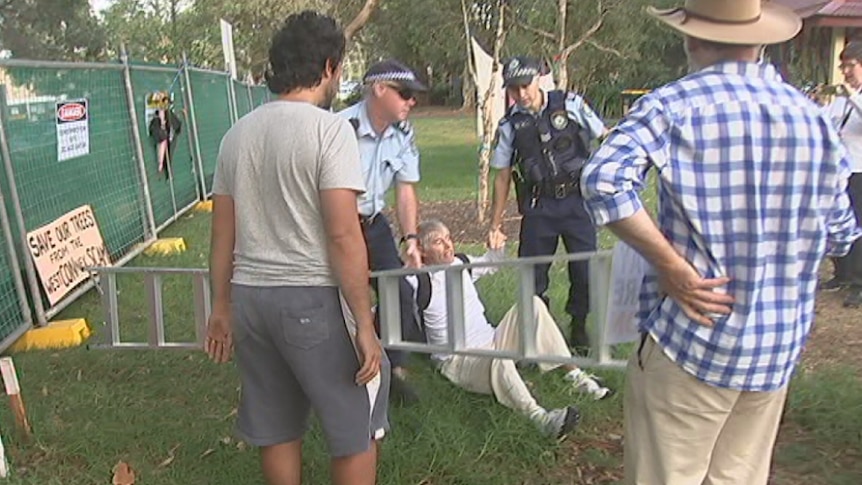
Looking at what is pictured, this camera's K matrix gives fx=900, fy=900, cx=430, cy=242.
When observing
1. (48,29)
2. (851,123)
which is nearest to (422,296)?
(851,123)

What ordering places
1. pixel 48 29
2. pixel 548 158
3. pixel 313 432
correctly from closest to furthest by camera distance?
pixel 313 432 < pixel 548 158 < pixel 48 29

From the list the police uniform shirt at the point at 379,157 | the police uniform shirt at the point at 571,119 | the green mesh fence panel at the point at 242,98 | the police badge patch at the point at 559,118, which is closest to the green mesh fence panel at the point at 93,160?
the police uniform shirt at the point at 379,157

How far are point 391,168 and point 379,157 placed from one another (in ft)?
0.30

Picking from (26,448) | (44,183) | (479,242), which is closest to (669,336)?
(26,448)

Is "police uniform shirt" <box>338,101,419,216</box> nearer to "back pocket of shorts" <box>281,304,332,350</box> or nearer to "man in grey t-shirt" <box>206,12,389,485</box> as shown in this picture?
"man in grey t-shirt" <box>206,12,389,485</box>

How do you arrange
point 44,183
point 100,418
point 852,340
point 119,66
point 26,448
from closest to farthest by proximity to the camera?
point 26,448
point 100,418
point 852,340
point 44,183
point 119,66

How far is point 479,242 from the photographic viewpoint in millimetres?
8875

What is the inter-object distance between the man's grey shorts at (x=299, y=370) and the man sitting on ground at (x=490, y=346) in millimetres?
1021

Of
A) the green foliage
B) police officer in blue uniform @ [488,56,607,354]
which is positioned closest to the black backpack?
police officer in blue uniform @ [488,56,607,354]

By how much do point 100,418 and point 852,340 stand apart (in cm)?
426

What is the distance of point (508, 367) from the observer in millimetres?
4055

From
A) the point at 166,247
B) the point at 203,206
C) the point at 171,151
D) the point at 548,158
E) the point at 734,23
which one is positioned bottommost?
the point at 203,206

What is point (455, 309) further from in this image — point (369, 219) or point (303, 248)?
point (369, 219)

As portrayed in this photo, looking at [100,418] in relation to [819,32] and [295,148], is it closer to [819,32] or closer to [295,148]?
[295,148]
